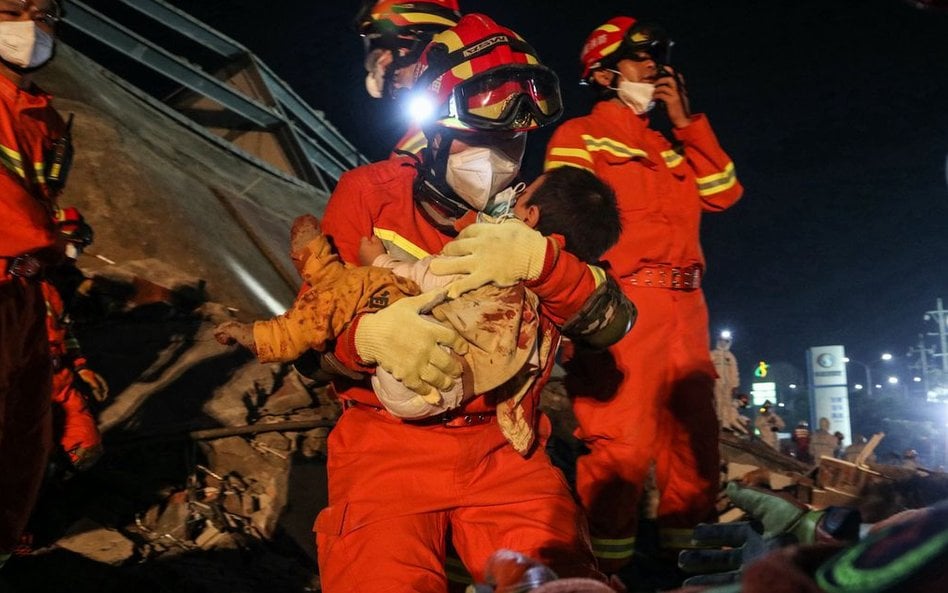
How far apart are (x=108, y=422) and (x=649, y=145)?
12.0 feet

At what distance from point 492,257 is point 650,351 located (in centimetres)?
190

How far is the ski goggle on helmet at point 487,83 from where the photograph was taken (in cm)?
238

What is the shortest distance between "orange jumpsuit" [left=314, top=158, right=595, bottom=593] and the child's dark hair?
13 cm

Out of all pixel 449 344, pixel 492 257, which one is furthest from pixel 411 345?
pixel 492 257

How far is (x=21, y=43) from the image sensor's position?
3385 millimetres

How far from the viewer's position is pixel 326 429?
5559 mm

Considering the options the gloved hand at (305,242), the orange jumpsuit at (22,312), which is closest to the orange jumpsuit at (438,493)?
the gloved hand at (305,242)

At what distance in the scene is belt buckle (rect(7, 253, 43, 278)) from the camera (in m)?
3.27

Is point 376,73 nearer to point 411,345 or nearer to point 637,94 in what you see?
point 637,94

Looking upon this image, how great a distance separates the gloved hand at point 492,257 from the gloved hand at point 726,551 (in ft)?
3.04

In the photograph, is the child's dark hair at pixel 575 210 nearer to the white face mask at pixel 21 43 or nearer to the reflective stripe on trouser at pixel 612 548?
the reflective stripe on trouser at pixel 612 548

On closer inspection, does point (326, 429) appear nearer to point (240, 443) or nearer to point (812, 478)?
point (240, 443)

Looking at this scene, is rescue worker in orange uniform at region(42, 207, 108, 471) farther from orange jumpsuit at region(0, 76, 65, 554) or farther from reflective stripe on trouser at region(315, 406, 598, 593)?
reflective stripe on trouser at region(315, 406, 598, 593)

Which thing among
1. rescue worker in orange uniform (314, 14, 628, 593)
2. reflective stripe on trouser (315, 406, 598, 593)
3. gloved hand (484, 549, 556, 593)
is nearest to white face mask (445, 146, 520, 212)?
rescue worker in orange uniform (314, 14, 628, 593)
